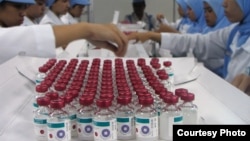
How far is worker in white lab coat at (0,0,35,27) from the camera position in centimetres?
188

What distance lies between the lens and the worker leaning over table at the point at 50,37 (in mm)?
1215

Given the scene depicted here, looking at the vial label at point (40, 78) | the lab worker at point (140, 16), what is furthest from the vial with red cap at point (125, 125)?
the lab worker at point (140, 16)

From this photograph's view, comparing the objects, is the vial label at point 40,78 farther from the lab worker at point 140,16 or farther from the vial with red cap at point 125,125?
the lab worker at point 140,16

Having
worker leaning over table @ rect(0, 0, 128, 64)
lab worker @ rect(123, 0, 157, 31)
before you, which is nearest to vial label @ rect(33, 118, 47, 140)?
worker leaning over table @ rect(0, 0, 128, 64)

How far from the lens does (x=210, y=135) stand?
25.8 inches

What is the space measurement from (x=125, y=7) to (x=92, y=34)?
5300 millimetres

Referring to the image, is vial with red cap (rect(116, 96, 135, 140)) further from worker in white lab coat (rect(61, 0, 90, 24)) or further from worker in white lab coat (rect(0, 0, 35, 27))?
worker in white lab coat (rect(61, 0, 90, 24))

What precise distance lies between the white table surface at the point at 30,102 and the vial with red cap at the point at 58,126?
6 centimetres

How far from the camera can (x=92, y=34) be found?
123cm

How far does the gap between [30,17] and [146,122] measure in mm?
2585

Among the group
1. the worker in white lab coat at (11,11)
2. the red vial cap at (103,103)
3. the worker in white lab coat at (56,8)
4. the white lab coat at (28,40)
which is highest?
the worker in white lab coat at (56,8)

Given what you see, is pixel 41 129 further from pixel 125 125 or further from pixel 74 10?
pixel 74 10

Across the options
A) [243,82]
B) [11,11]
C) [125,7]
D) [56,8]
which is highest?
[125,7]

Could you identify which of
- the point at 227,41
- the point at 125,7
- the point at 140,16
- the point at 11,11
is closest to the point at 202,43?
the point at 227,41
